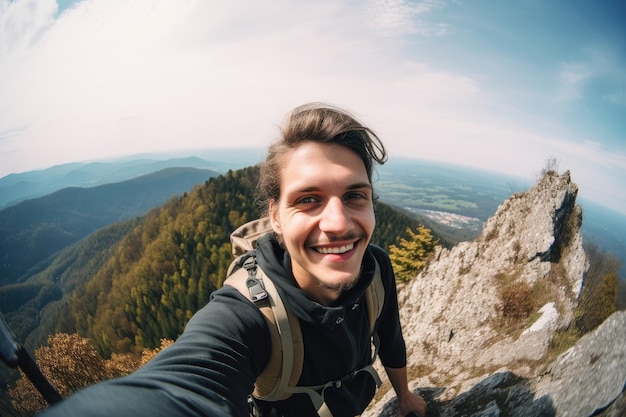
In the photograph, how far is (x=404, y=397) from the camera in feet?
11.7

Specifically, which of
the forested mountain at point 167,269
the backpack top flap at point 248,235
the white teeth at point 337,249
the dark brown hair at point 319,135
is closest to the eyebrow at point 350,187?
the dark brown hair at point 319,135

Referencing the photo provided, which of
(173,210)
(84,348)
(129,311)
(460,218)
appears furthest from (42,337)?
(460,218)

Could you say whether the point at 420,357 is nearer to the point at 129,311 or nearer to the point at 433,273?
the point at 433,273

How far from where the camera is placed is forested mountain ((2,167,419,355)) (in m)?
59.3

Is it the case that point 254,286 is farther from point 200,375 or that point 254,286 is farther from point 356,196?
point 356,196

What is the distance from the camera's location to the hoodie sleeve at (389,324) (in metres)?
3.34

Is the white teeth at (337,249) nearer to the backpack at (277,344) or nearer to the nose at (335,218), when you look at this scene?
the nose at (335,218)

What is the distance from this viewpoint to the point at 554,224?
7.18 metres

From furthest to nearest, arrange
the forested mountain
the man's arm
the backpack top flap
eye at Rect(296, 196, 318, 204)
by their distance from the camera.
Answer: the forested mountain
the backpack top flap
the man's arm
eye at Rect(296, 196, 318, 204)

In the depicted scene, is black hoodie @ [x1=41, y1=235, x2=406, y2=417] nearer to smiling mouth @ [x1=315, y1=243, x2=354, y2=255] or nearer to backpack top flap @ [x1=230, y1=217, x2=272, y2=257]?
smiling mouth @ [x1=315, y1=243, x2=354, y2=255]

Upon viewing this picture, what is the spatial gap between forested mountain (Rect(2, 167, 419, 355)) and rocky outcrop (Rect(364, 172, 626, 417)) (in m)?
54.7

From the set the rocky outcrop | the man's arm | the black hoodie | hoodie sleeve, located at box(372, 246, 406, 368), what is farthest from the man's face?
the rocky outcrop

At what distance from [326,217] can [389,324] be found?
173 centimetres

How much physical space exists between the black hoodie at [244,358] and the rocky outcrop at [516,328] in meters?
1.11
